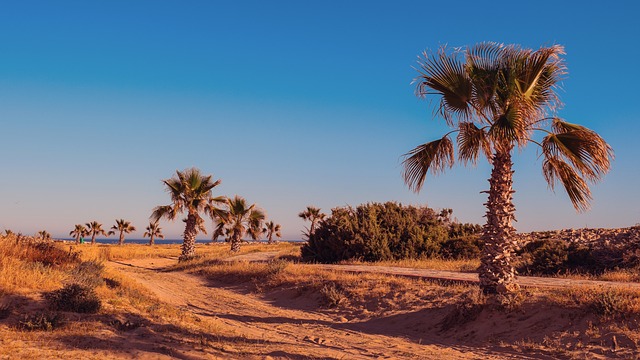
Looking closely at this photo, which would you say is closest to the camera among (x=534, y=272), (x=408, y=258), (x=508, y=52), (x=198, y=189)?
(x=508, y=52)

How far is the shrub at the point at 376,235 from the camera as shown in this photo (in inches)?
1137

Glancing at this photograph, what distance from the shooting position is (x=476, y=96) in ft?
40.4

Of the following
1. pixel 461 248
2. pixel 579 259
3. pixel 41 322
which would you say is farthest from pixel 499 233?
pixel 461 248

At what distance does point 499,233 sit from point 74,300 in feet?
33.1

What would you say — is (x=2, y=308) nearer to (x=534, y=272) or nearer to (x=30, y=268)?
(x=30, y=268)

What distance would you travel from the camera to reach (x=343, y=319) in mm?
14281

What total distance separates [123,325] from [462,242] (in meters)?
23.9

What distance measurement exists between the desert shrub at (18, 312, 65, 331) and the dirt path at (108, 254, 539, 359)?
3354 millimetres

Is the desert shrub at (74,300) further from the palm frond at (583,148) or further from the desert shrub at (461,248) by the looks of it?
the desert shrub at (461,248)

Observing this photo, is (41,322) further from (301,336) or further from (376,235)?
(376,235)

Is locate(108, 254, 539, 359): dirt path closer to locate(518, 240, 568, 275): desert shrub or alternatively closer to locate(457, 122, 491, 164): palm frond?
locate(457, 122, 491, 164): palm frond

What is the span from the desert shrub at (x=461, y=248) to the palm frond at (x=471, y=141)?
1806 centimetres

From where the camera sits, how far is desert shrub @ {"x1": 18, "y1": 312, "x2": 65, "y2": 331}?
8734 mm

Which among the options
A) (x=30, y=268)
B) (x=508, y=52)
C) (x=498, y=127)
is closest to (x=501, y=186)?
(x=498, y=127)
